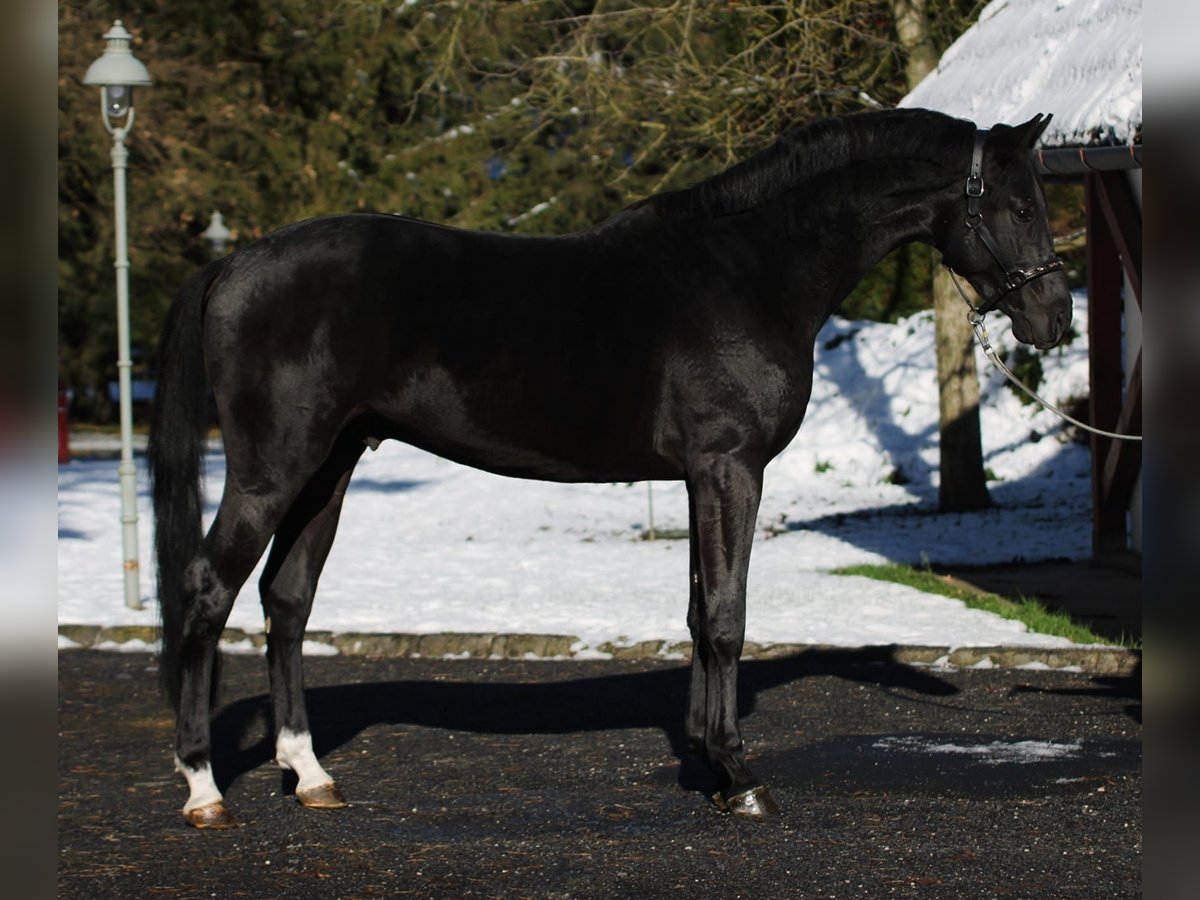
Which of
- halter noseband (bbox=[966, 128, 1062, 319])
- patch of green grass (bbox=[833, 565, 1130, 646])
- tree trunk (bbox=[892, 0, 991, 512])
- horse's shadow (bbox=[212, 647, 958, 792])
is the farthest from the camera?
tree trunk (bbox=[892, 0, 991, 512])

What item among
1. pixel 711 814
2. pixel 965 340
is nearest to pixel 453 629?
pixel 711 814

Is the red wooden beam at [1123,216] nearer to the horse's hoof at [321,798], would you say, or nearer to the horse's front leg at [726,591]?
the horse's front leg at [726,591]

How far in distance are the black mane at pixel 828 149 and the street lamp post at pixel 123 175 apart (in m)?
5.63

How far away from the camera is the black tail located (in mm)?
5301

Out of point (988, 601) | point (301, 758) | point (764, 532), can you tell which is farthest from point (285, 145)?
point (301, 758)

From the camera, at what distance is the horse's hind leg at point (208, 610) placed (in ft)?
16.7

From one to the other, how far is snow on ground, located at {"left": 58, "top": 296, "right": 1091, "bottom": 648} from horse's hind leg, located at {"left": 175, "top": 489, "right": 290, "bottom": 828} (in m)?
3.72

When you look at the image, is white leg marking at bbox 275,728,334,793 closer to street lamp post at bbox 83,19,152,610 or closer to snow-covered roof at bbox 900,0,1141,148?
snow-covered roof at bbox 900,0,1141,148

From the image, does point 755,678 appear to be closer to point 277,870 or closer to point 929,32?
point 277,870

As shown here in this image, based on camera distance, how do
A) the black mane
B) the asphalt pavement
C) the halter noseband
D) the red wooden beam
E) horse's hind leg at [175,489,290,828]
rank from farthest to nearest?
the red wooden beam, the black mane, the halter noseband, horse's hind leg at [175,489,290,828], the asphalt pavement

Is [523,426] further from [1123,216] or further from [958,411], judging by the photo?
[958,411]

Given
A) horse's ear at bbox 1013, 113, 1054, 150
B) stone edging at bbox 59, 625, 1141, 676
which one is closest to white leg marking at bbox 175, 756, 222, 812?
horse's ear at bbox 1013, 113, 1054, 150

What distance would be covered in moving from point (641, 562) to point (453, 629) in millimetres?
3073

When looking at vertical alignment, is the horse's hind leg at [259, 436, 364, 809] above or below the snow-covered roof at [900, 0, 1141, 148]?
below
